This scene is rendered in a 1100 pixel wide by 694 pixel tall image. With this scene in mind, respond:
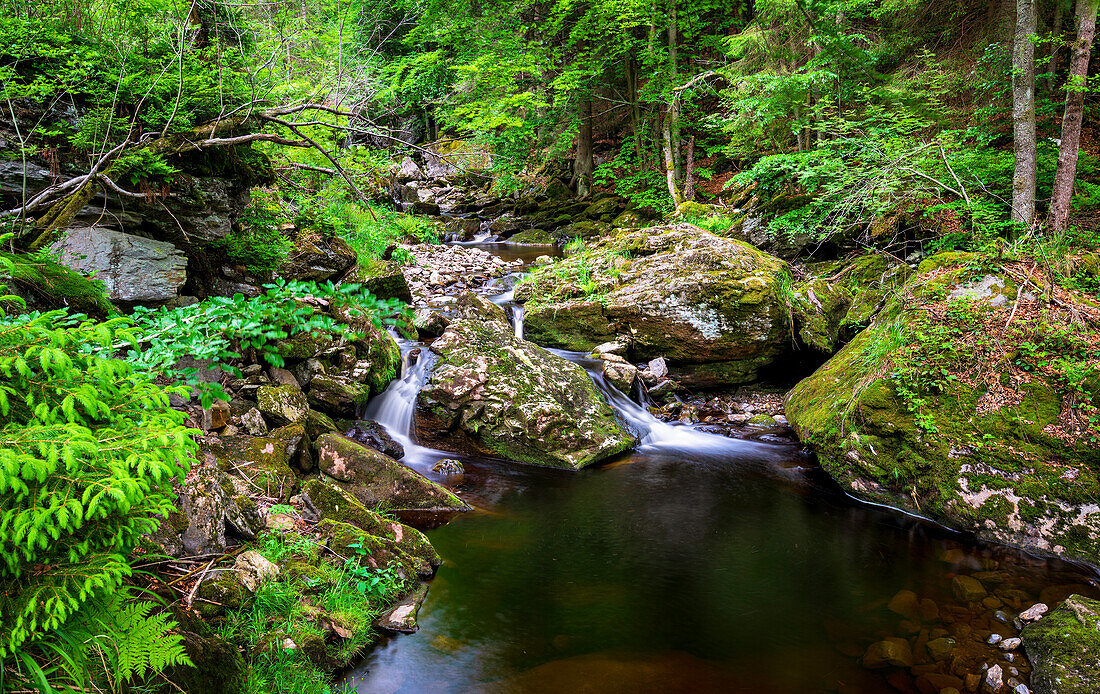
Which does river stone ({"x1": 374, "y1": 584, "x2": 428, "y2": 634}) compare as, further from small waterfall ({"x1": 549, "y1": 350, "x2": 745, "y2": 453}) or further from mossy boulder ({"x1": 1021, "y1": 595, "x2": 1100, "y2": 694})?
small waterfall ({"x1": 549, "y1": 350, "x2": 745, "y2": 453})

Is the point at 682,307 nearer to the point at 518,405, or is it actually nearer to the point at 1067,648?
the point at 518,405

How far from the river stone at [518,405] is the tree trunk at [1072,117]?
7489 mm

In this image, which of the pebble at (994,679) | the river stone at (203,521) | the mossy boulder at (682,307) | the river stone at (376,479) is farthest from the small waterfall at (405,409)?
the pebble at (994,679)

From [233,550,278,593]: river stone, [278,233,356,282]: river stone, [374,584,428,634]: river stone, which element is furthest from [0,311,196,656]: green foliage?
[278,233,356,282]: river stone

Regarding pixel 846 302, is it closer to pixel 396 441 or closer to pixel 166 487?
pixel 396 441

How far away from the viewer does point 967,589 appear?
4527mm

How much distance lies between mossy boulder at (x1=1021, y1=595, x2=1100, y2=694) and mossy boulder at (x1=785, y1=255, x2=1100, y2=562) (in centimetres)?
151

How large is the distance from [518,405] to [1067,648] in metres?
5.49

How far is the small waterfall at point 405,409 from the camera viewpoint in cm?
719

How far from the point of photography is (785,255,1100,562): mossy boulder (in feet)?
17.0

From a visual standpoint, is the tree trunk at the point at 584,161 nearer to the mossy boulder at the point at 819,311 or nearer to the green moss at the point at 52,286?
the mossy boulder at the point at 819,311

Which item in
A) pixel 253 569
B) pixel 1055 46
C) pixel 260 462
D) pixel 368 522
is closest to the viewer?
pixel 253 569

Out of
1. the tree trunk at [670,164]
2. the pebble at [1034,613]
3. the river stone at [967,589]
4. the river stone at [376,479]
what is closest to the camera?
the pebble at [1034,613]

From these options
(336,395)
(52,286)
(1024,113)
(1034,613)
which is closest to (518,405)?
(336,395)
